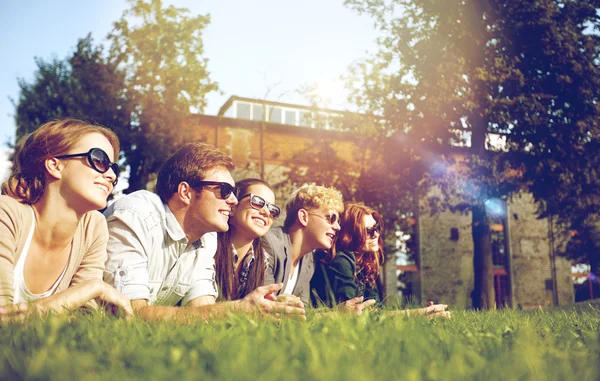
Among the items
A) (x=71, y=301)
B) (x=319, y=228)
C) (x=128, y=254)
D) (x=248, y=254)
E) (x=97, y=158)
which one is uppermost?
(x=97, y=158)

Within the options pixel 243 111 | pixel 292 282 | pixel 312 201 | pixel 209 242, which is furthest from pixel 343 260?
pixel 243 111

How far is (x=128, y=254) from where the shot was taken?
361 cm

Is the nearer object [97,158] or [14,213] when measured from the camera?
[14,213]

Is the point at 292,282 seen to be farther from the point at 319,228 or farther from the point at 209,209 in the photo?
the point at 209,209

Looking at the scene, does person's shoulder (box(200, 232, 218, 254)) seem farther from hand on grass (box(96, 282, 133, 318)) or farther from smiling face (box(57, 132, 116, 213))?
hand on grass (box(96, 282, 133, 318))

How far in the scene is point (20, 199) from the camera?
321 cm

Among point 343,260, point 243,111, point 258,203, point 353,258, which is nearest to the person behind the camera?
point 258,203

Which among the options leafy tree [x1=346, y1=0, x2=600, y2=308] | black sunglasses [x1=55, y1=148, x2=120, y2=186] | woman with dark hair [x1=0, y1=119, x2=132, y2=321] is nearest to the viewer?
woman with dark hair [x1=0, y1=119, x2=132, y2=321]

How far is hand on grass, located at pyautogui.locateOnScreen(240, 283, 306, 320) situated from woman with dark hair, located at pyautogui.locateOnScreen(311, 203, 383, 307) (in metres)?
2.54

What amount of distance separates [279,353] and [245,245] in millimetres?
3349

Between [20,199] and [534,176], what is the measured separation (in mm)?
16044

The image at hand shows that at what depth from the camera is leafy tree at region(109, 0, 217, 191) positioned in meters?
20.8

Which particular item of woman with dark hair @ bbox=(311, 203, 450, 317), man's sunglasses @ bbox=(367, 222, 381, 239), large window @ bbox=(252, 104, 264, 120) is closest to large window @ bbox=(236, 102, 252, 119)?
A: large window @ bbox=(252, 104, 264, 120)

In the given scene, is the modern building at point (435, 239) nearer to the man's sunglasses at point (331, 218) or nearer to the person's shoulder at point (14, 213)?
the man's sunglasses at point (331, 218)
